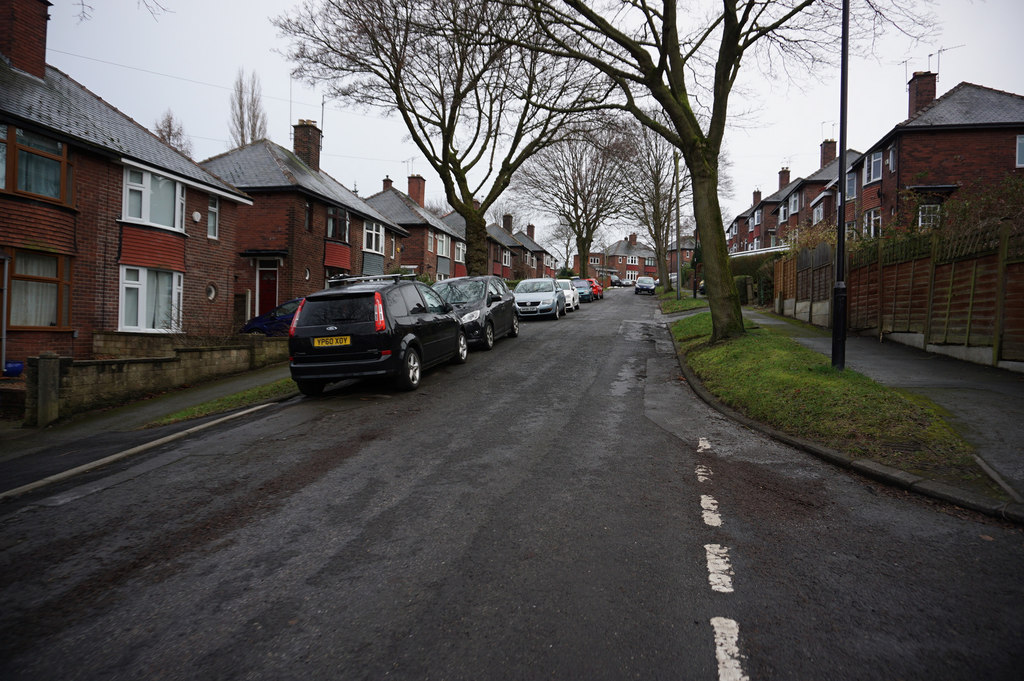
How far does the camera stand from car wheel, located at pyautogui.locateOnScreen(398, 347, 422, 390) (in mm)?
9125

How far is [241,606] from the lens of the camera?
3012mm

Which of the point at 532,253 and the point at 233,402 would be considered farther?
the point at 532,253

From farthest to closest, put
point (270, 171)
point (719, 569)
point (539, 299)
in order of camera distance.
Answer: point (270, 171) < point (539, 299) < point (719, 569)

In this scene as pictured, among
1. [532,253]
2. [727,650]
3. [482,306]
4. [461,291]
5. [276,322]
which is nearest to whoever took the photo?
[727,650]

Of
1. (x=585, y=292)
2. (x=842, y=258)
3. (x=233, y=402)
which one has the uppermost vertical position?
(x=585, y=292)

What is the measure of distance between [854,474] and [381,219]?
2911 centimetres

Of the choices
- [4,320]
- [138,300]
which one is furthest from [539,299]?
[4,320]

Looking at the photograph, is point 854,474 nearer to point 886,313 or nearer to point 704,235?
point 704,235

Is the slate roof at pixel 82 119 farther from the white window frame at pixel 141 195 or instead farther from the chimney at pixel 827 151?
the chimney at pixel 827 151

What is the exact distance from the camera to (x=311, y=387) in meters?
9.33

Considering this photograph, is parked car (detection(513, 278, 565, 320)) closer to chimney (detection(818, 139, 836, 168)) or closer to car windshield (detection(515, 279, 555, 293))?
car windshield (detection(515, 279, 555, 293))

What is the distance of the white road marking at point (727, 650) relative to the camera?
2.39 meters

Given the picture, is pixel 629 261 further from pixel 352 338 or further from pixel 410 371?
pixel 352 338

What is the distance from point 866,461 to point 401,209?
3841cm
